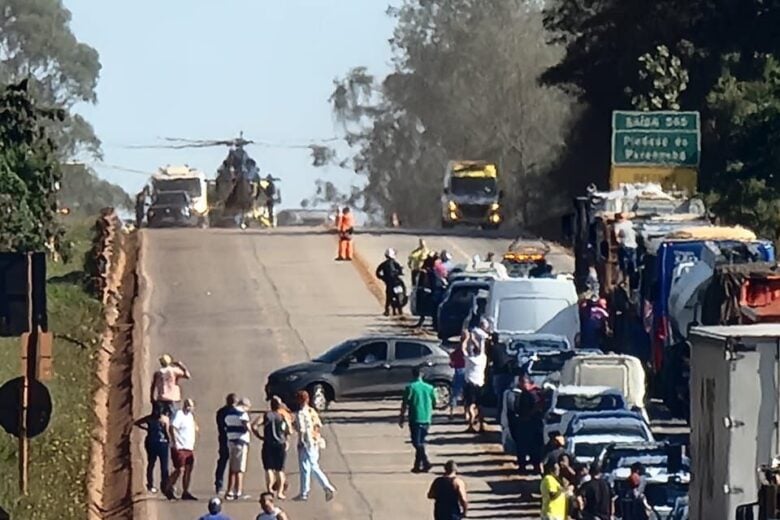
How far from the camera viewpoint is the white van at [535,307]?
138 ft

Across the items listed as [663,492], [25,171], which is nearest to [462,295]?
[25,171]

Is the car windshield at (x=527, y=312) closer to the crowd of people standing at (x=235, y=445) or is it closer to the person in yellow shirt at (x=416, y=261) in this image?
the person in yellow shirt at (x=416, y=261)

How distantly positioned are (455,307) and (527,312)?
4.60 metres

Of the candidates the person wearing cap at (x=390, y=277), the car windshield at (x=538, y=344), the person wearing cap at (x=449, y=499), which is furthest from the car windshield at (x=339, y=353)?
the person wearing cap at (x=449, y=499)

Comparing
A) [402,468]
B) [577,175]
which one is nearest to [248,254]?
[577,175]

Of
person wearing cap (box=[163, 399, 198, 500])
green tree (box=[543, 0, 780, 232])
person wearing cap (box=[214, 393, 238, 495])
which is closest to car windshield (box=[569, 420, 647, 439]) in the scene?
person wearing cap (box=[214, 393, 238, 495])

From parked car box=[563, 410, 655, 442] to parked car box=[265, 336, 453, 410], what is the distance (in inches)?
365

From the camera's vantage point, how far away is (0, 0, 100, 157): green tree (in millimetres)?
137250

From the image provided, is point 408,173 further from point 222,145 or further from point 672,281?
point 672,281

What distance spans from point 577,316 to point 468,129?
2918 inches

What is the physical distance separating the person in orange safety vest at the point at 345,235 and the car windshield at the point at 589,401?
28803 mm

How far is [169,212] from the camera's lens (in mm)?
83125

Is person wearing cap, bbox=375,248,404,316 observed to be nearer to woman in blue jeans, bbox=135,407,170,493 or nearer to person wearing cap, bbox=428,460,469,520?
woman in blue jeans, bbox=135,407,170,493

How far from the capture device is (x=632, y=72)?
250ft
